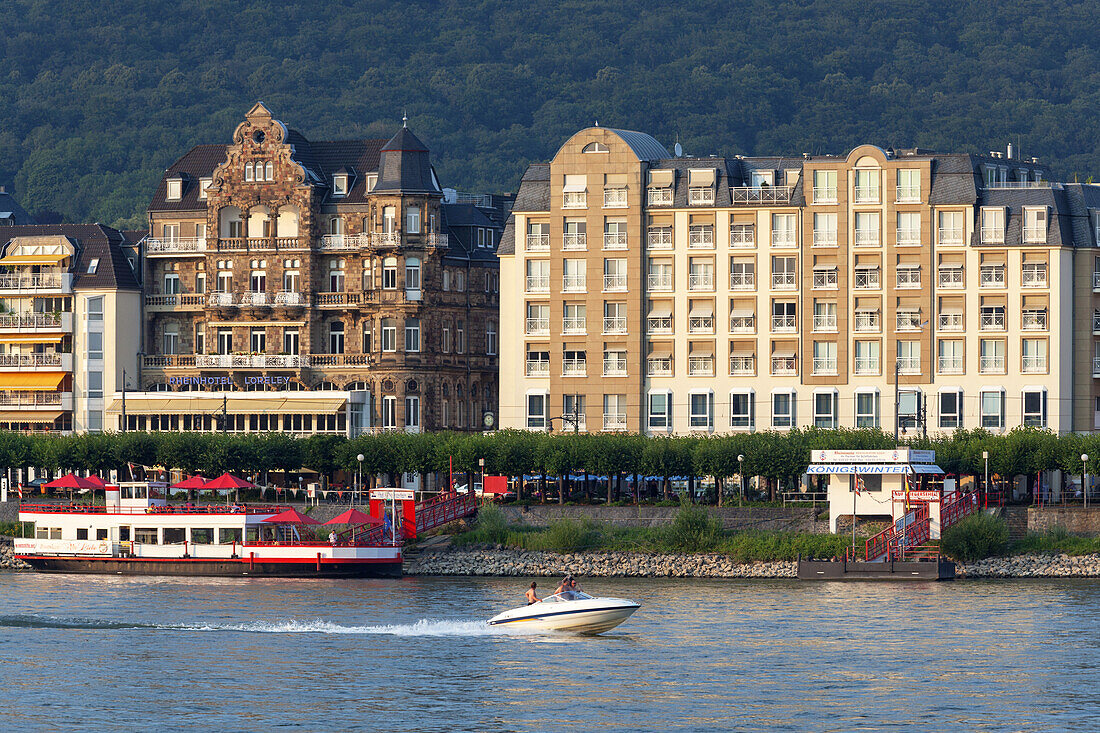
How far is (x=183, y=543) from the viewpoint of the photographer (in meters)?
122

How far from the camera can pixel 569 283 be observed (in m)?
149

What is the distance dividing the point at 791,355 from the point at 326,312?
34787 mm

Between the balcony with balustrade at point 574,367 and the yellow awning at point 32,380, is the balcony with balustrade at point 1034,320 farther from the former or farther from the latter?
the yellow awning at point 32,380

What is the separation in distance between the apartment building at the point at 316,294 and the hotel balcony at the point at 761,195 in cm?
2257

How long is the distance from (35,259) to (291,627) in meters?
78.2

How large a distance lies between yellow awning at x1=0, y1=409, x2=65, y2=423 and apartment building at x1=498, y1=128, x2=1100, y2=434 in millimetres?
35415

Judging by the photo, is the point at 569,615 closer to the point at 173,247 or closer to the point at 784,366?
the point at 784,366

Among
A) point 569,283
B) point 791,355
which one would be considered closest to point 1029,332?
point 791,355

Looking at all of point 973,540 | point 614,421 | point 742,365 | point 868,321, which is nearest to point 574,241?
point 614,421

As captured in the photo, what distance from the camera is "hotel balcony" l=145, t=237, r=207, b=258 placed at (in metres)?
161

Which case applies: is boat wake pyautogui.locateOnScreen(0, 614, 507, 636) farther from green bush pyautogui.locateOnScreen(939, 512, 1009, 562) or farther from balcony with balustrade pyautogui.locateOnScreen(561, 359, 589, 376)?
balcony with balustrade pyautogui.locateOnScreen(561, 359, 589, 376)

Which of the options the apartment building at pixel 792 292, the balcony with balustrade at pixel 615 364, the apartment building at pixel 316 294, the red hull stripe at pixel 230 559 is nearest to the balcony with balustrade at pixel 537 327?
the apartment building at pixel 792 292

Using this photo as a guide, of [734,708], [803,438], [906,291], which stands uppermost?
[906,291]

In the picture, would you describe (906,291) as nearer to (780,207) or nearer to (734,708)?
(780,207)
